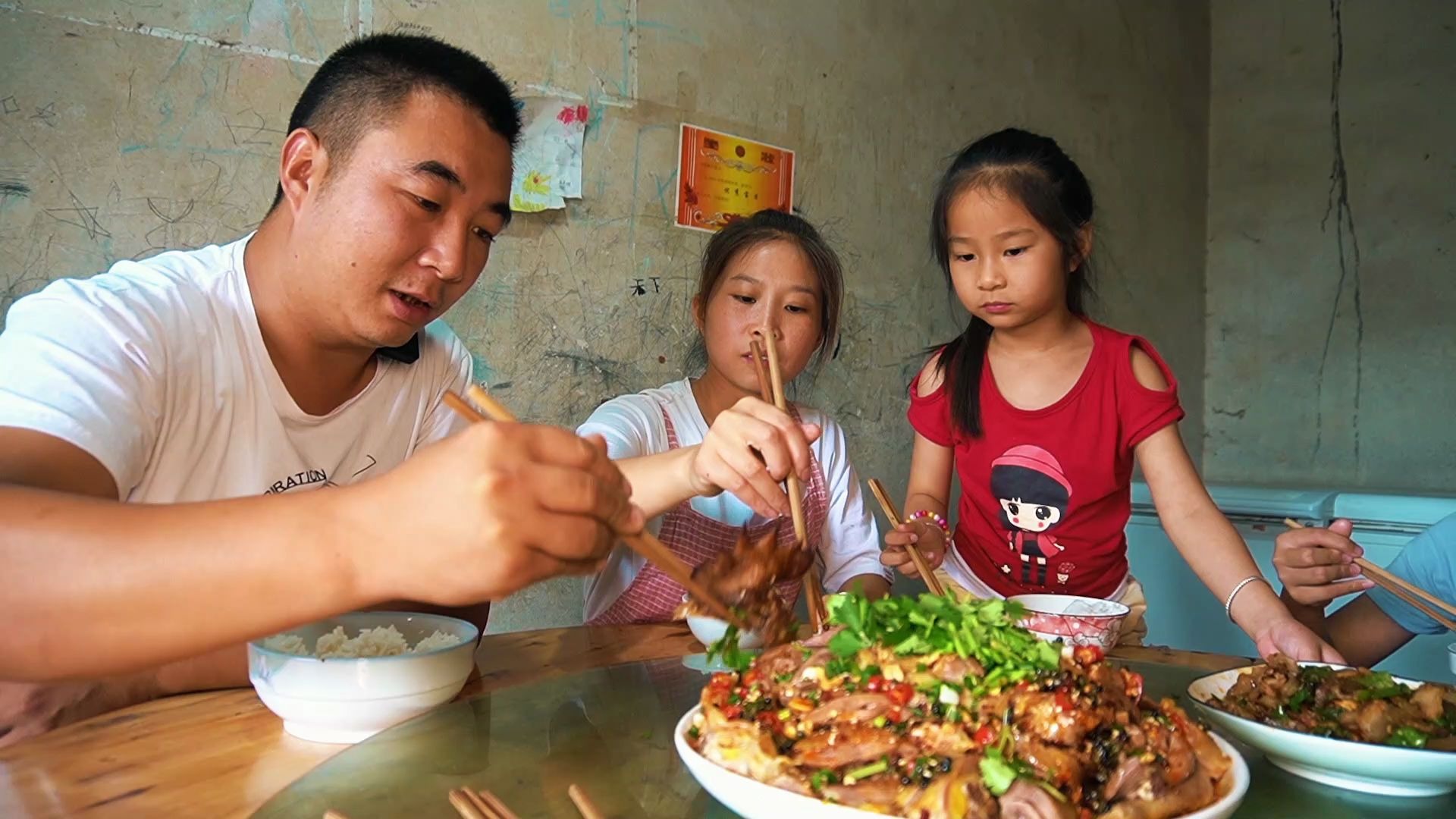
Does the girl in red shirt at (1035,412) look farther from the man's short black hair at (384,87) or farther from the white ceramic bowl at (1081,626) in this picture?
the man's short black hair at (384,87)

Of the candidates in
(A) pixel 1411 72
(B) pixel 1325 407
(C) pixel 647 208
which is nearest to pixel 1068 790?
(C) pixel 647 208

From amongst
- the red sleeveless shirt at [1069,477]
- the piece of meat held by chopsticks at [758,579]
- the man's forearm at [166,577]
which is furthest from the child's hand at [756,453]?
the red sleeveless shirt at [1069,477]

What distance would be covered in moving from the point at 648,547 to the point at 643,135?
2.34m

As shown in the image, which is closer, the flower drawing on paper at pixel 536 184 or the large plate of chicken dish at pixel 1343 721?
the large plate of chicken dish at pixel 1343 721

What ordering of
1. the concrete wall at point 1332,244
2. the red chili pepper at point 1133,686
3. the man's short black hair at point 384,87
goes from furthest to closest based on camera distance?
the concrete wall at point 1332,244 → the man's short black hair at point 384,87 → the red chili pepper at point 1133,686

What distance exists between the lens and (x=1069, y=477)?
2461mm

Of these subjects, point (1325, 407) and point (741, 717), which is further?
point (1325, 407)

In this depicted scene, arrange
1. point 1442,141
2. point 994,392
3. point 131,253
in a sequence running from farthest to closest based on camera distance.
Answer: point 1442,141
point 994,392
point 131,253

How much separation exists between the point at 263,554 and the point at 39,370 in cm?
62

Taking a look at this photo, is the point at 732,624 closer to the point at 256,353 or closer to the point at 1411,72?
the point at 256,353

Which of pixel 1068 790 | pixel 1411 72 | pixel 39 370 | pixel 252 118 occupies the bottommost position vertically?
pixel 1068 790

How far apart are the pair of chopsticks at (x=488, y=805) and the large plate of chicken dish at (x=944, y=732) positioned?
4.2 inches

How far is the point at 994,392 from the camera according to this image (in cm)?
259

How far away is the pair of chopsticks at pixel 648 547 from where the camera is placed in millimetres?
863
